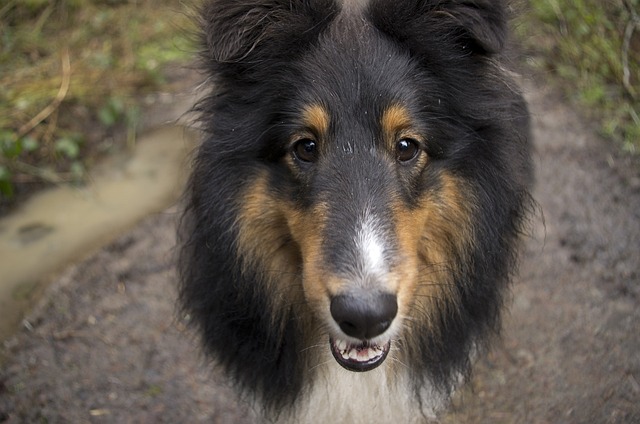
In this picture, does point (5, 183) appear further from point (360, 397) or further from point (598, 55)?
point (598, 55)

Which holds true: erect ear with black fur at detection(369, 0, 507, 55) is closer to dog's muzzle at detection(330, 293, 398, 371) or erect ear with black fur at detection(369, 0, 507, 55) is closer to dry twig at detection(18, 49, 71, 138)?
Answer: dog's muzzle at detection(330, 293, 398, 371)

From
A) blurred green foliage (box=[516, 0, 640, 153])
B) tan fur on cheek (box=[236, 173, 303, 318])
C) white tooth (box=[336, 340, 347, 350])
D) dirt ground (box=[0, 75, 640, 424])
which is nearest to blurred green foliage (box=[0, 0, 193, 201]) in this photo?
dirt ground (box=[0, 75, 640, 424])

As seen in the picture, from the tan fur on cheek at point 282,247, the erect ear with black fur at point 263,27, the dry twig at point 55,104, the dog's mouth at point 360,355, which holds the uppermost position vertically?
the erect ear with black fur at point 263,27

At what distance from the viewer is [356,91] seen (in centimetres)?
219

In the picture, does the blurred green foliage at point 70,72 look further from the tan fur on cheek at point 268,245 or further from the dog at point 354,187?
the tan fur on cheek at point 268,245

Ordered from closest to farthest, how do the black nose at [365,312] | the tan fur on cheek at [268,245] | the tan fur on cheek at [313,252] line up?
the black nose at [365,312]
the tan fur on cheek at [313,252]
the tan fur on cheek at [268,245]

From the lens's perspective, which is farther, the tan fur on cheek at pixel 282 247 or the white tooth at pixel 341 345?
the white tooth at pixel 341 345

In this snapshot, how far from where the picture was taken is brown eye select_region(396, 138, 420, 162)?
2.23 meters

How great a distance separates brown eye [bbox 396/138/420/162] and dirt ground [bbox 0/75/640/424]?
114cm

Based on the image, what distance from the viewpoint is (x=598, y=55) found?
Result: 517cm

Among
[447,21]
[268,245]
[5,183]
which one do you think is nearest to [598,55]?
[447,21]

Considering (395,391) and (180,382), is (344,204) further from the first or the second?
(180,382)

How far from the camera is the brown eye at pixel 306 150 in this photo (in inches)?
88.4

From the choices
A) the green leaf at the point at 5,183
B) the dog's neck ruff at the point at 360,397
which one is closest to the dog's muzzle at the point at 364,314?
the dog's neck ruff at the point at 360,397
